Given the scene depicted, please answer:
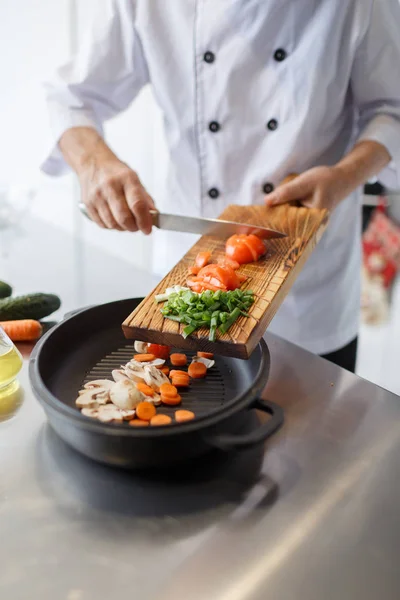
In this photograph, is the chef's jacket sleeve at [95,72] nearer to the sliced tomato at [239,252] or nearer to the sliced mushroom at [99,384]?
the sliced tomato at [239,252]

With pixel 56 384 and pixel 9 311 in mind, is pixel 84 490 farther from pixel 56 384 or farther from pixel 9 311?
pixel 9 311

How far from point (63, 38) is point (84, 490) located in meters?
2.33

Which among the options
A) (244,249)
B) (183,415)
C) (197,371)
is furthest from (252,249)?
(183,415)

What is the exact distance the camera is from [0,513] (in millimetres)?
653

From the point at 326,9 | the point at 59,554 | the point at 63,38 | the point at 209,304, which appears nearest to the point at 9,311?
the point at 209,304

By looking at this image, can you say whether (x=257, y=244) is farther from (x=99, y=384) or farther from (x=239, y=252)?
(x=99, y=384)

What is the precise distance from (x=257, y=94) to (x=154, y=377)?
713 mm

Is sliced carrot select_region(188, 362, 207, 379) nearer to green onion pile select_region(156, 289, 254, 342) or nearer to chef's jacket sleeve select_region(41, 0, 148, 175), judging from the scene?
green onion pile select_region(156, 289, 254, 342)

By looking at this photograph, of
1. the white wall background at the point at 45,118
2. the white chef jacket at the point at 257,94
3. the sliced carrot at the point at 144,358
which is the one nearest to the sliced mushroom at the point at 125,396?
the sliced carrot at the point at 144,358

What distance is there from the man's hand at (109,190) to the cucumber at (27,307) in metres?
0.18

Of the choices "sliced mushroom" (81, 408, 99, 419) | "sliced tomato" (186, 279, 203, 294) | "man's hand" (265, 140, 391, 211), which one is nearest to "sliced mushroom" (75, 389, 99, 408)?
"sliced mushroom" (81, 408, 99, 419)

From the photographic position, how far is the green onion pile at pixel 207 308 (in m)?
0.79

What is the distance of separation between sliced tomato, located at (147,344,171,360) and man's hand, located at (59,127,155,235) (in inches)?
10.2

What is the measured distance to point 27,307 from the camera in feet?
3.32
